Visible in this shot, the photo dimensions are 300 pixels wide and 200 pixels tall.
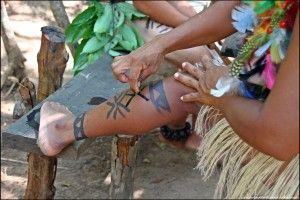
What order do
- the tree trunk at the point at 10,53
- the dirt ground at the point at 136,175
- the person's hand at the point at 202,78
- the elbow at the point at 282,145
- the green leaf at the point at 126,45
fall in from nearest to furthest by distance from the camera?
the elbow at the point at 282,145
the person's hand at the point at 202,78
the green leaf at the point at 126,45
the dirt ground at the point at 136,175
the tree trunk at the point at 10,53

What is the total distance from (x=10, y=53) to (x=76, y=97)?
6.01ft

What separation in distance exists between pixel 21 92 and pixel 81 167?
43.6 inches

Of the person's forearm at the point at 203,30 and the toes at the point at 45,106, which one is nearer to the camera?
the person's forearm at the point at 203,30

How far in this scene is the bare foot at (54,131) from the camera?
6.82ft

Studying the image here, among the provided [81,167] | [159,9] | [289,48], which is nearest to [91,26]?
[159,9]

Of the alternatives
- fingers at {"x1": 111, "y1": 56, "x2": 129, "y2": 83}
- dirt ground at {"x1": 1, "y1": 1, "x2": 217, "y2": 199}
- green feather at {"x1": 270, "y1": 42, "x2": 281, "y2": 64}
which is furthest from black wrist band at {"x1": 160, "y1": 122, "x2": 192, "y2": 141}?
dirt ground at {"x1": 1, "y1": 1, "x2": 217, "y2": 199}

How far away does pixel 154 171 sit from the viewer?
3.59m

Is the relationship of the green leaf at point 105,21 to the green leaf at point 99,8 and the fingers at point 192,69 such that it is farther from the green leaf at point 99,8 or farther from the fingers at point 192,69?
the fingers at point 192,69

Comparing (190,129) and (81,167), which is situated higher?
(190,129)

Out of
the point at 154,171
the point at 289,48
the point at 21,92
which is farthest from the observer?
the point at 154,171

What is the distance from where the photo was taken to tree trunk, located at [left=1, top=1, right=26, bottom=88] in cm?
394

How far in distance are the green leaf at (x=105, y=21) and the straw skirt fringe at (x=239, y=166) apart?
1007mm

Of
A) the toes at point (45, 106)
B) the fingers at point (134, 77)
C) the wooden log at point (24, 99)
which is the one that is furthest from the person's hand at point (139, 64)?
the wooden log at point (24, 99)

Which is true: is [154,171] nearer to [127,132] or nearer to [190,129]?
[190,129]
